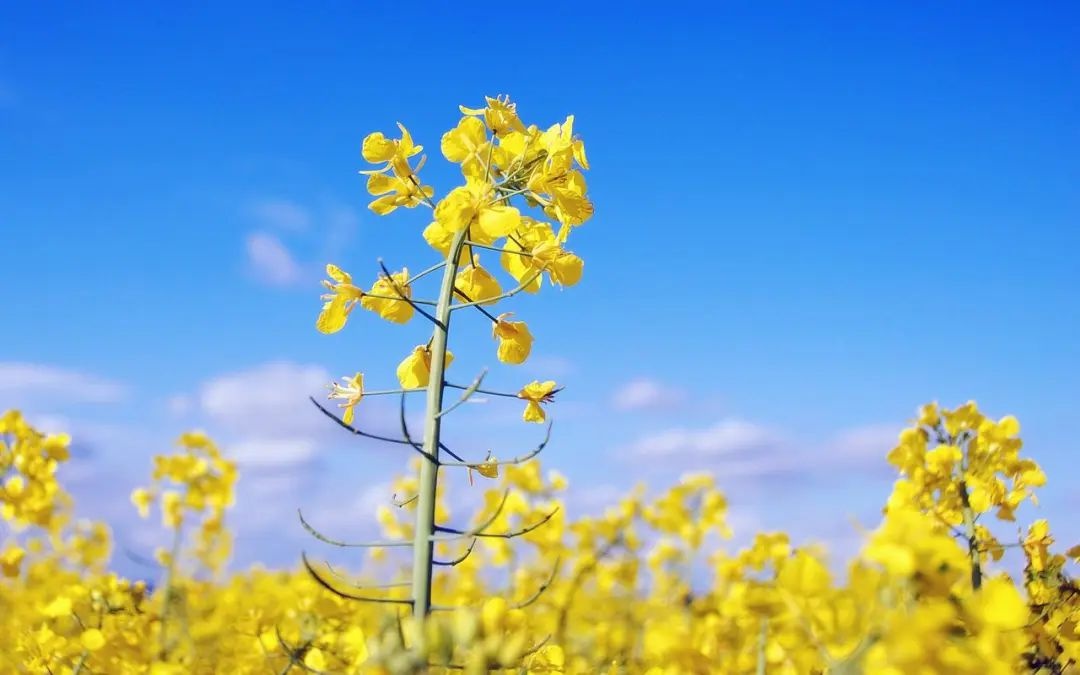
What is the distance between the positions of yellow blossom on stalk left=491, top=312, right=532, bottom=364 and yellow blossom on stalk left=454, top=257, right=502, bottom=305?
0.08m

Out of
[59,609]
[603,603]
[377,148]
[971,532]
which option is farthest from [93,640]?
[603,603]

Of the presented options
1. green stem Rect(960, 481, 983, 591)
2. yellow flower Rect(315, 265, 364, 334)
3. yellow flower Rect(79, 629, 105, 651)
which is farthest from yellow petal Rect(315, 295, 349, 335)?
green stem Rect(960, 481, 983, 591)

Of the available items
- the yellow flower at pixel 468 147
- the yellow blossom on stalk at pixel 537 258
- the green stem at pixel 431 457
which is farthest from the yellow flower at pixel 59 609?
the yellow flower at pixel 468 147

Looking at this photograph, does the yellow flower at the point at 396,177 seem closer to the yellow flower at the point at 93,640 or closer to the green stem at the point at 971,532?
the yellow flower at the point at 93,640

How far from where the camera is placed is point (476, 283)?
217 cm

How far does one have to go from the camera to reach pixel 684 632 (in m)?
1.47

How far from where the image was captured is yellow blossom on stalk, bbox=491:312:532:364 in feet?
7.07

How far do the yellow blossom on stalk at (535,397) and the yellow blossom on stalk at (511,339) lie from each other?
3.3 inches

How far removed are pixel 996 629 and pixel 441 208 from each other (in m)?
1.38

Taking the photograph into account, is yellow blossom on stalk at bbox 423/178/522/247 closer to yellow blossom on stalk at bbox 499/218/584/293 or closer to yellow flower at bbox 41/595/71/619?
yellow blossom on stalk at bbox 499/218/584/293

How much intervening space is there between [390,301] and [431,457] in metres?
0.53

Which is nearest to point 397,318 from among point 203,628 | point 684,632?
point 684,632

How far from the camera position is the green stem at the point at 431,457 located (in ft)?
5.60

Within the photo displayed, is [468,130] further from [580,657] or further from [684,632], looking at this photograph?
[580,657]
